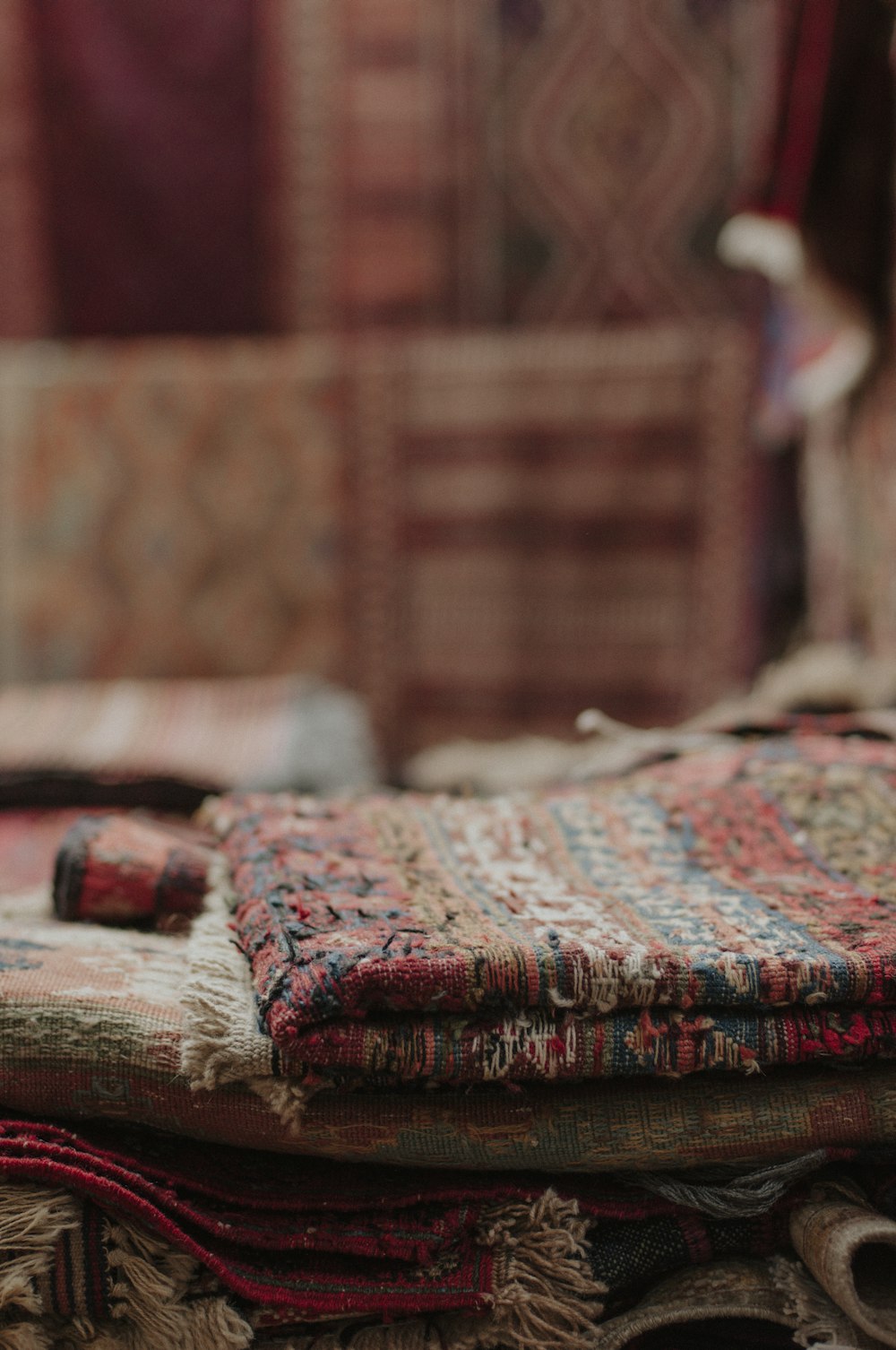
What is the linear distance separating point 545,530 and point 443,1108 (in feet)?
5.30

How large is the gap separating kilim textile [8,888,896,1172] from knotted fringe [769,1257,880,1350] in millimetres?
64

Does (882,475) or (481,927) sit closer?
(481,927)

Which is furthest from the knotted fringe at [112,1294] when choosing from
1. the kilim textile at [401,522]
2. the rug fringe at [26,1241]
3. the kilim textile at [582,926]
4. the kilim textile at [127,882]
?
the kilim textile at [401,522]

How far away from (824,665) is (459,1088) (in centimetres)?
87

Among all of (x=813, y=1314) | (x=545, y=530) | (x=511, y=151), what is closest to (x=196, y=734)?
(x=545, y=530)

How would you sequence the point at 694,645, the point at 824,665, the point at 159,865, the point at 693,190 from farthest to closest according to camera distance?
the point at 693,190 < the point at 694,645 < the point at 824,665 < the point at 159,865

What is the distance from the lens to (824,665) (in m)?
1.34

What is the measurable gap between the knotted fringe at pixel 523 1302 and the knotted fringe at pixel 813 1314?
0.10 meters

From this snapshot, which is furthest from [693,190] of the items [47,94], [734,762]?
[734,762]

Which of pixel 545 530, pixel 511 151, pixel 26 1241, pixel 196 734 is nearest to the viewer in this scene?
pixel 26 1241

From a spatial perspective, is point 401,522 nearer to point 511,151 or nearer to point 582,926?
point 511,151

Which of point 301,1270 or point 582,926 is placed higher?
point 582,926

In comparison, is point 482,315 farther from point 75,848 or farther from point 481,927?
point 481,927

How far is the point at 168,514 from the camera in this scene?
85.9 inches
